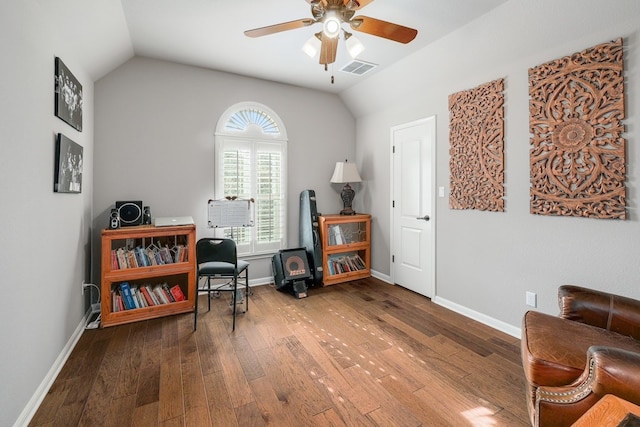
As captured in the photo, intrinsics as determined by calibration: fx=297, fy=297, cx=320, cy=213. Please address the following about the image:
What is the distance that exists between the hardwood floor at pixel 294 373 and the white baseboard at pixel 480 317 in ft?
0.27

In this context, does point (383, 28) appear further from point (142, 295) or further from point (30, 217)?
point (142, 295)

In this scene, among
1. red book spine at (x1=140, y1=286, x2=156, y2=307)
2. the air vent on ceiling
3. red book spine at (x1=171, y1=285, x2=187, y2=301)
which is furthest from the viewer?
the air vent on ceiling

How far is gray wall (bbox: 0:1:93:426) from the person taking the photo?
148cm

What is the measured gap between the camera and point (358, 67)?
3.62 meters

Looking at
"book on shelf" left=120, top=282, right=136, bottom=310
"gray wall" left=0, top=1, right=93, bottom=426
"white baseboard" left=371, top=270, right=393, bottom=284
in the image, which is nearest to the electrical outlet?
"white baseboard" left=371, top=270, right=393, bottom=284

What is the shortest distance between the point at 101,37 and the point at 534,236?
4079 millimetres

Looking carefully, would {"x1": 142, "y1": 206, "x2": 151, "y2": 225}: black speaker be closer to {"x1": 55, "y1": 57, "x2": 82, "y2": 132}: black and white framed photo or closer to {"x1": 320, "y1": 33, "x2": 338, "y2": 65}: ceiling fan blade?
{"x1": 55, "y1": 57, "x2": 82, "y2": 132}: black and white framed photo

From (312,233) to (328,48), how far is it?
7.69 ft

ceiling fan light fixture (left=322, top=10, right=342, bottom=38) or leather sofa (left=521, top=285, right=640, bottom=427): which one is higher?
ceiling fan light fixture (left=322, top=10, right=342, bottom=38)

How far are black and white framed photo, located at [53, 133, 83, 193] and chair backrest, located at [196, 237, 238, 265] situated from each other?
3.61ft

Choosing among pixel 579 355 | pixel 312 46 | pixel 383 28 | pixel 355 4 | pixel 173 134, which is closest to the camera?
pixel 579 355

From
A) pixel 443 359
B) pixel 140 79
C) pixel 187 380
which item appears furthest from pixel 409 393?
pixel 140 79

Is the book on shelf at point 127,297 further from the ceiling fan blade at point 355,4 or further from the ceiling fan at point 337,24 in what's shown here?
the ceiling fan blade at point 355,4

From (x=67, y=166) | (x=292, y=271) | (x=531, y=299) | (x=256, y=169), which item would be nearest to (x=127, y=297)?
(x=67, y=166)
